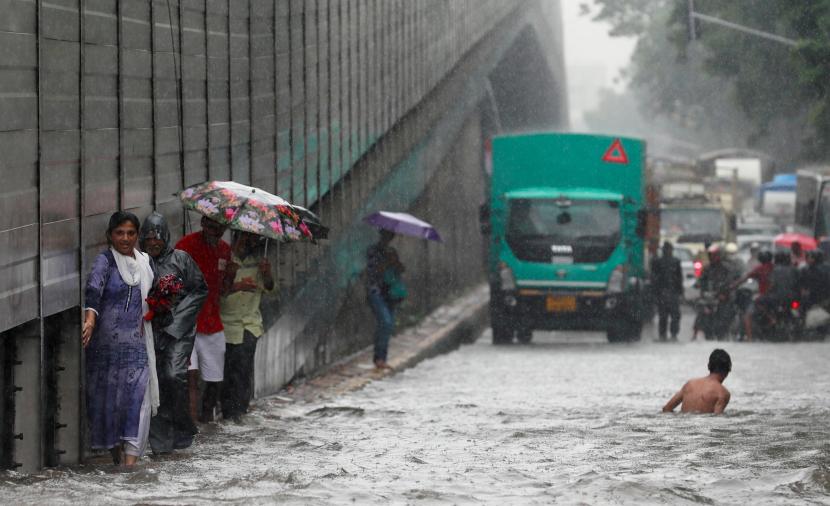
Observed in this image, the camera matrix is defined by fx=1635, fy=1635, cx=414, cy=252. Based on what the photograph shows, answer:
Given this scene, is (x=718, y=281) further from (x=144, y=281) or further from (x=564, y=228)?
(x=144, y=281)

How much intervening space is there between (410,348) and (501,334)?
427cm

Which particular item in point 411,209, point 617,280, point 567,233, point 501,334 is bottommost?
point 501,334

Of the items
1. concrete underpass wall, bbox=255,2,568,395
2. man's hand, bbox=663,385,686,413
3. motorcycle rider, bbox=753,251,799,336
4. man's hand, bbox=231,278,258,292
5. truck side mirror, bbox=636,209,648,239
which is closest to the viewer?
man's hand, bbox=231,278,258,292

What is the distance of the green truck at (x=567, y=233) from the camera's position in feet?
74.8

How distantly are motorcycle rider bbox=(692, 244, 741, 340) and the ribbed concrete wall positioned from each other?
16.4ft

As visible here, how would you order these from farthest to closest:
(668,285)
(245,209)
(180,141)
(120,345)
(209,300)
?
(668,285), (180,141), (209,300), (245,209), (120,345)

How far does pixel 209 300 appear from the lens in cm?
1003

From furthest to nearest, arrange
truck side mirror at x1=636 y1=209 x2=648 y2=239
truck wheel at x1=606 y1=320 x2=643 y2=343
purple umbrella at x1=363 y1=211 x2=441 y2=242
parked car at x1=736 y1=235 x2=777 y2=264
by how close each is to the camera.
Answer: parked car at x1=736 y1=235 x2=777 y2=264 → truck wheel at x1=606 y1=320 x2=643 y2=343 → truck side mirror at x1=636 y1=209 x2=648 y2=239 → purple umbrella at x1=363 y1=211 x2=441 y2=242

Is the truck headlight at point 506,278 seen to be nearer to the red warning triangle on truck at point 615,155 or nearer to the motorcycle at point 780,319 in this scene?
the red warning triangle on truck at point 615,155

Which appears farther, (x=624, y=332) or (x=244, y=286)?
(x=624, y=332)

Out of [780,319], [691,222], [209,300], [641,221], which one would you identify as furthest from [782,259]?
[691,222]

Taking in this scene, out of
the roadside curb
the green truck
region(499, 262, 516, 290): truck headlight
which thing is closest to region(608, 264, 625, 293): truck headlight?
the green truck

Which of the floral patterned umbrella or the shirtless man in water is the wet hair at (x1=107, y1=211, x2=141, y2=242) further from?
the shirtless man in water

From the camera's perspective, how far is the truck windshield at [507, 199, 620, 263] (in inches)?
897
